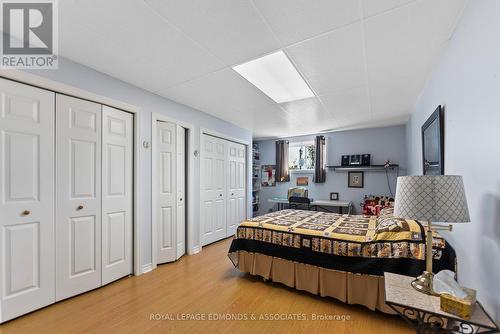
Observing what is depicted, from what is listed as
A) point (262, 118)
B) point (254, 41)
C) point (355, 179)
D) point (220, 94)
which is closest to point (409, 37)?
point (254, 41)

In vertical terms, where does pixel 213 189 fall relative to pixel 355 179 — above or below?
below

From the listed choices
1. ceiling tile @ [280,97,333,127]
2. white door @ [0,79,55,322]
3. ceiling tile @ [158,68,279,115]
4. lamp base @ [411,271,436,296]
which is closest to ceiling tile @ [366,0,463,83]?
ceiling tile @ [280,97,333,127]

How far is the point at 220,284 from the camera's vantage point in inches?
98.7

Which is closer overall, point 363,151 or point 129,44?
point 129,44

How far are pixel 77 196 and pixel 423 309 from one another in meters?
2.93

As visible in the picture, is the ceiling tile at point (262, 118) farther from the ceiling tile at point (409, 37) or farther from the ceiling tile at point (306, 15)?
the ceiling tile at point (306, 15)

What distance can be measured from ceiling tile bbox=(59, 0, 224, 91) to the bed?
2008 millimetres

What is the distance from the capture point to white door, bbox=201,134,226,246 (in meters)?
3.83

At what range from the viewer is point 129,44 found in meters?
1.87

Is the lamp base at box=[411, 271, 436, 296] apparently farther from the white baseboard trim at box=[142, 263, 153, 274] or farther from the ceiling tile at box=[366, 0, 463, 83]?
the white baseboard trim at box=[142, 263, 153, 274]

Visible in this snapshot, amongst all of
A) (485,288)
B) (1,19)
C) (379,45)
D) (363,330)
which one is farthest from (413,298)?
(1,19)

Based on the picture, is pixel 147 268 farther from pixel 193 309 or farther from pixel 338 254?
pixel 338 254

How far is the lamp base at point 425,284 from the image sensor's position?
4.03 feet

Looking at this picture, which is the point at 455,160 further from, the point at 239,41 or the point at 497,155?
the point at 239,41
